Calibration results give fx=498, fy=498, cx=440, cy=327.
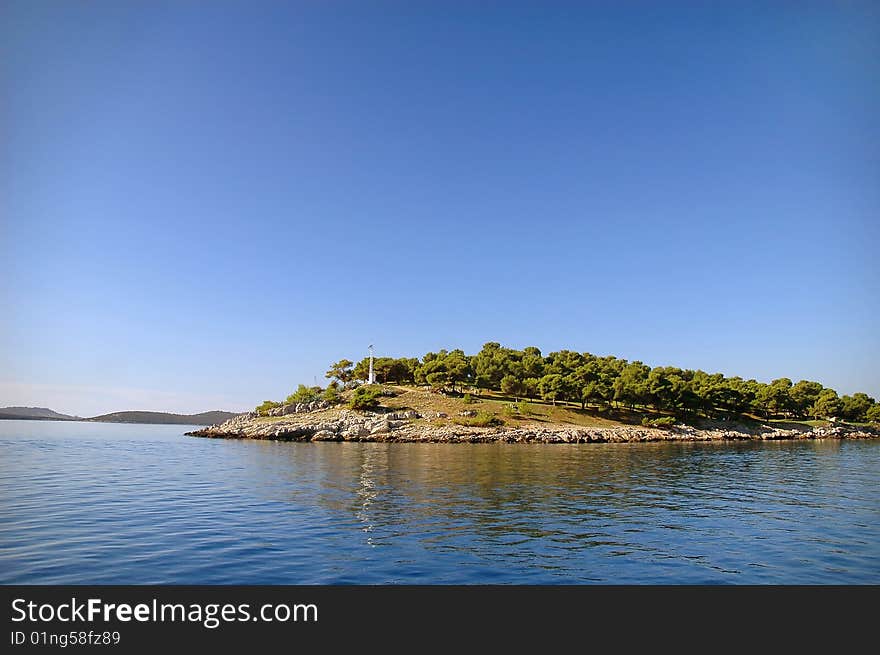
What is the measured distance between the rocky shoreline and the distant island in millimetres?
258

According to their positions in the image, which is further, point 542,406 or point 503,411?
point 542,406

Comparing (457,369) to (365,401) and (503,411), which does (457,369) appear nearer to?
(503,411)

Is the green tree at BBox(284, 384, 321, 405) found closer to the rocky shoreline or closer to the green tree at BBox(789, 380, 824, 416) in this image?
the rocky shoreline

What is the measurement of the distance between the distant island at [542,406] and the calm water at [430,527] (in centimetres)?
5776

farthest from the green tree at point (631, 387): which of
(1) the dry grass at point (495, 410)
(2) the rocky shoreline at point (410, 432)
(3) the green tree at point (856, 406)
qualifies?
(3) the green tree at point (856, 406)

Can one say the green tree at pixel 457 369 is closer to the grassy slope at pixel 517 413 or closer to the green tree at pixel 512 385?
the grassy slope at pixel 517 413

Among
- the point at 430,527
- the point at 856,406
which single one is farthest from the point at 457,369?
the point at 856,406

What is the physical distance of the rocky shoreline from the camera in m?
97.1

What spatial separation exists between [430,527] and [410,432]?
76439 mm

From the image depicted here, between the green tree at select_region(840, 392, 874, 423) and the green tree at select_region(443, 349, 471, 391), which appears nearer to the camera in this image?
the green tree at select_region(443, 349, 471, 391)

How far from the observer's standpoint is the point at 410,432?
97.6 meters

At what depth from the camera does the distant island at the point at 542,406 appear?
10100cm

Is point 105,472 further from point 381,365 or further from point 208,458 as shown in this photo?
point 381,365

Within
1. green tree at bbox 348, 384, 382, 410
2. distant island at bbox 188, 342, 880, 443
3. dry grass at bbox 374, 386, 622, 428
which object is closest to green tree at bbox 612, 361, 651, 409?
distant island at bbox 188, 342, 880, 443
